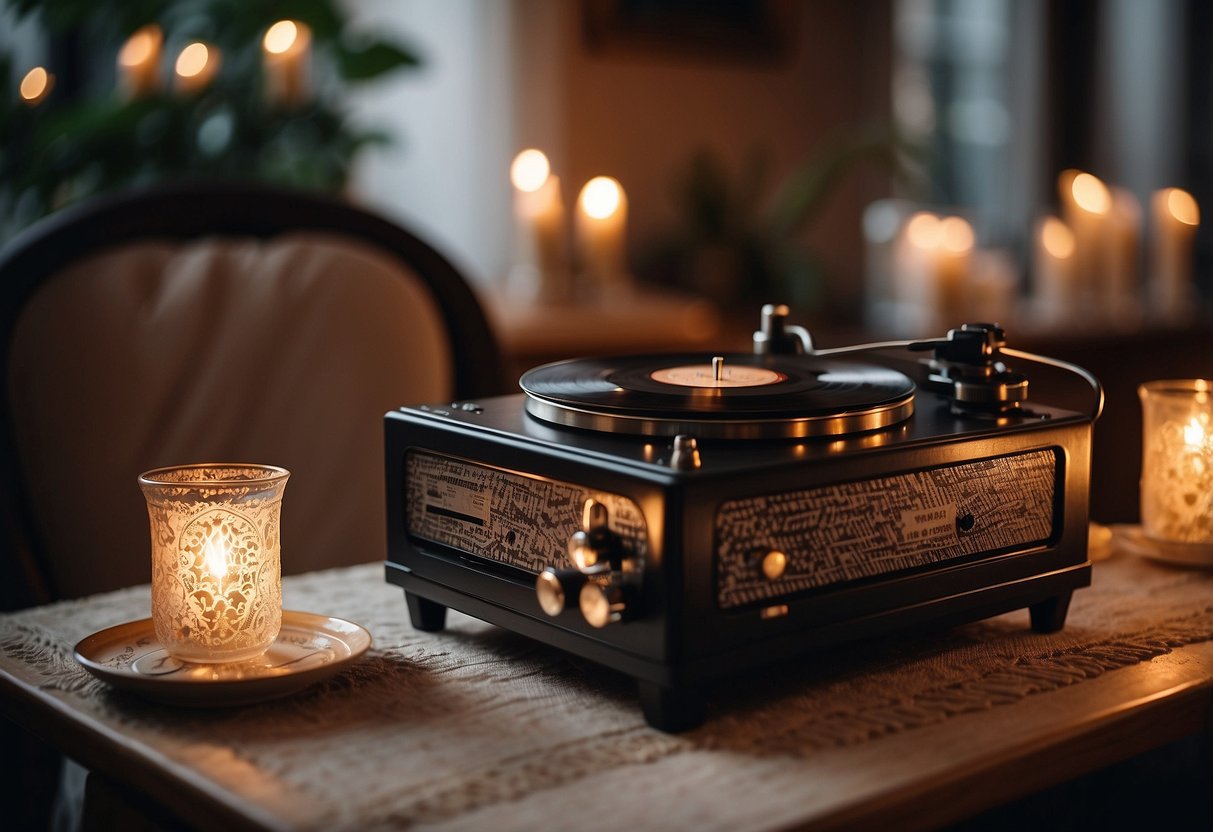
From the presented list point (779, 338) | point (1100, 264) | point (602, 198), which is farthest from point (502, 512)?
point (1100, 264)

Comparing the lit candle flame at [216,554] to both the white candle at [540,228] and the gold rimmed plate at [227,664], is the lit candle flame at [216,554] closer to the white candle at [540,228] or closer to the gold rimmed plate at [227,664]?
the gold rimmed plate at [227,664]

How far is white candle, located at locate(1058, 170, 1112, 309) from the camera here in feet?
10.2

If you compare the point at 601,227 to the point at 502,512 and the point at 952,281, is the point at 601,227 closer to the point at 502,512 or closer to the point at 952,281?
the point at 952,281

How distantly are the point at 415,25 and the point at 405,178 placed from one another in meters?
0.35

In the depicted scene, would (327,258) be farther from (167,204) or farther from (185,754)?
(185,754)

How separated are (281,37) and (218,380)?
64cm

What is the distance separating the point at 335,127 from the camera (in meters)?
2.05

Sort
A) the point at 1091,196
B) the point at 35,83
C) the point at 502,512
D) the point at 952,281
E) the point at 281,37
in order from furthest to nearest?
the point at 1091,196 < the point at 952,281 < the point at 281,37 < the point at 35,83 < the point at 502,512

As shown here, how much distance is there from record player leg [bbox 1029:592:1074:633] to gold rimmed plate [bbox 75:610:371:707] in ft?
1.42

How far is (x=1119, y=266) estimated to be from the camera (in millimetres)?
3168

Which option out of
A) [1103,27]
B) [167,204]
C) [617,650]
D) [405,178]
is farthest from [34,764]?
[1103,27]

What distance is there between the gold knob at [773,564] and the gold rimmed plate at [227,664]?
0.77ft

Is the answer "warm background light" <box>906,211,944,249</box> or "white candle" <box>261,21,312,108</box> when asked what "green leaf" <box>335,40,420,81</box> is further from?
"warm background light" <box>906,211,944,249</box>

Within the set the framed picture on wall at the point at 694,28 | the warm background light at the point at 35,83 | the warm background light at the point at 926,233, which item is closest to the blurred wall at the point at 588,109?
the framed picture on wall at the point at 694,28
